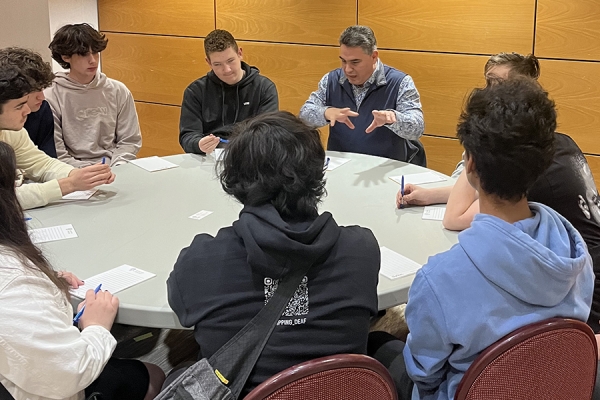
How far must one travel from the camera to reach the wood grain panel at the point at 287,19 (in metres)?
4.67

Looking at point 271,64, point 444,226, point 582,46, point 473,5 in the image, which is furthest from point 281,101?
point 444,226

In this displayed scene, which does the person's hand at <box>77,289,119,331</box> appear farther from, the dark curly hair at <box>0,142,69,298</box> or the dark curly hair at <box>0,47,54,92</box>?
the dark curly hair at <box>0,47,54,92</box>

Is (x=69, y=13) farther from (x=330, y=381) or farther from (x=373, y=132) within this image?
(x=330, y=381)

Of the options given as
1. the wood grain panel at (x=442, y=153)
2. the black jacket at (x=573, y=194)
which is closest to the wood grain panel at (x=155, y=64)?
the wood grain panel at (x=442, y=153)

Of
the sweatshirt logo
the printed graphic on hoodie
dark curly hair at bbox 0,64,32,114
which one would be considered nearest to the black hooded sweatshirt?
the printed graphic on hoodie

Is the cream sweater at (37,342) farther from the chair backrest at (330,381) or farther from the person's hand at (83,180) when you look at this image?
the person's hand at (83,180)

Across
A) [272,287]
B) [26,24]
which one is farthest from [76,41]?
[272,287]

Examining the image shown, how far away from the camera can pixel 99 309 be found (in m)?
1.66

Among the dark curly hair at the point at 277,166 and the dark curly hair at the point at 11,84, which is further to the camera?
the dark curly hair at the point at 11,84

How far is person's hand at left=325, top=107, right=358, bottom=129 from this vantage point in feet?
10.8

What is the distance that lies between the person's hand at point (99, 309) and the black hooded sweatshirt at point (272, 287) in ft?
0.90

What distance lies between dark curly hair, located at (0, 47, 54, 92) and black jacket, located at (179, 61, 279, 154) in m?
0.92

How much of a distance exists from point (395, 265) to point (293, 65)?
3.28 metres

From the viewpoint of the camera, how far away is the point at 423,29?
4383mm
